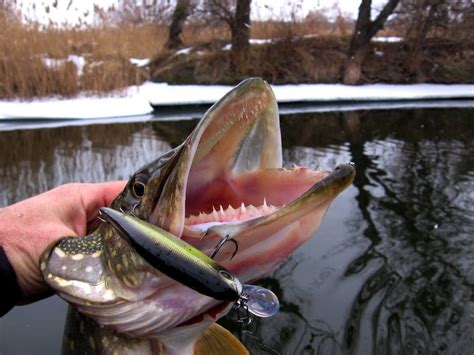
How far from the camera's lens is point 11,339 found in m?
2.65

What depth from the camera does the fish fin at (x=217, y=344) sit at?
1471 millimetres

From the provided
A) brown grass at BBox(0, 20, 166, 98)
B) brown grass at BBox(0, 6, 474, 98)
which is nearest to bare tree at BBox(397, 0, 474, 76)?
brown grass at BBox(0, 6, 474, 98)

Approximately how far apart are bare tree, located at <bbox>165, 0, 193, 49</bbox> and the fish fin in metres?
17.2

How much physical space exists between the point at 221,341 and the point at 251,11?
15840 mm

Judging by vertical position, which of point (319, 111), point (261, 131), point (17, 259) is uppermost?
point (261, 131)

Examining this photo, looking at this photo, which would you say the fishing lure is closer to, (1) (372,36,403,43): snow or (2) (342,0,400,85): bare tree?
(2) (342,0,400,85): bare tree

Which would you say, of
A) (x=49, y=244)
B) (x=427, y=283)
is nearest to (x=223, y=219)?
(x=49, y=244)

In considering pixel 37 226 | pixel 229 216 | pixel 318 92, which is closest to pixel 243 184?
pixel 229 216

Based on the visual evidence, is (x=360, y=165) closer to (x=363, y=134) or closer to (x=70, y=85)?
(x=363, y=134)

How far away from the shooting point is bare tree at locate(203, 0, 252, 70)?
15609mm

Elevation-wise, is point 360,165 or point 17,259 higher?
point 17,259

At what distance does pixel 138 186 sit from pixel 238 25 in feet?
50.1

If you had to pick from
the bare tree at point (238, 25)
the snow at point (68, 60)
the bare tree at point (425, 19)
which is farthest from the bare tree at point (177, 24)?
the bare tree at point (425, 19)

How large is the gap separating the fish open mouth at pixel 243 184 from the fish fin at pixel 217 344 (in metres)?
0.39
